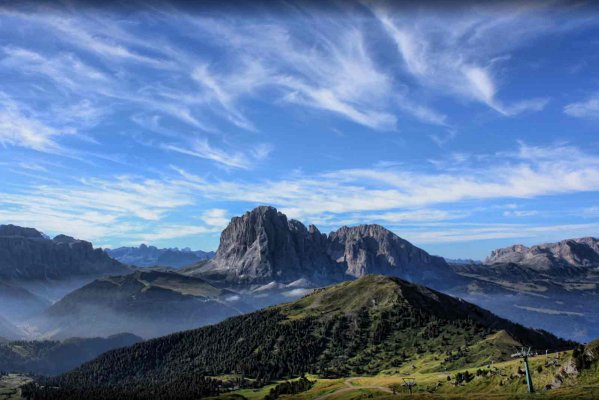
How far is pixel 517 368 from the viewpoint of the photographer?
7343 inches

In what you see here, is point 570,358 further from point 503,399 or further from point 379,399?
point 379,399

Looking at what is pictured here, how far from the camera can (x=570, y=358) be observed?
156625mm

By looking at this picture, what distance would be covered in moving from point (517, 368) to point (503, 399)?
229ft

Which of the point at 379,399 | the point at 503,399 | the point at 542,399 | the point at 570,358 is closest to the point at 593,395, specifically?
the point at 542,399

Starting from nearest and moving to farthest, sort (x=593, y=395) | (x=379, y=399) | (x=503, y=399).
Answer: (x=593, y=395) → (x=503, y=399) → (x=379, y=399)

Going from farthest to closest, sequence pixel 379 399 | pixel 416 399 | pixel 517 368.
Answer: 1. pixel 517 368
2. pixel 379 399
3. pixel 416 399

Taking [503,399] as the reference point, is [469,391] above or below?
below

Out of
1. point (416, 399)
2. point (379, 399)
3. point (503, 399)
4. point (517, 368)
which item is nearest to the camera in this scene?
point (503, 399)

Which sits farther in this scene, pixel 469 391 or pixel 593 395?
pixel 469 391

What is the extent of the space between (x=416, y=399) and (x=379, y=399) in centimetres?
2499

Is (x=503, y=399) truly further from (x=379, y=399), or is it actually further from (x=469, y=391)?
(x=469, y=391)

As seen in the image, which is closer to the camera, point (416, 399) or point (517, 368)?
point (416, 399)

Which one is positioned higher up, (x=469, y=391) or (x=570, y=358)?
(x=570, y=358)

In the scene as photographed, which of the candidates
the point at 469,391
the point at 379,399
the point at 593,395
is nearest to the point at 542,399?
the point at 593,395
